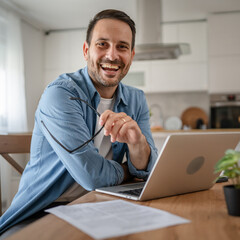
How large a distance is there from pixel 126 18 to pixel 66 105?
607 mm

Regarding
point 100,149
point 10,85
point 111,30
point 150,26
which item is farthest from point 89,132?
point 10,85

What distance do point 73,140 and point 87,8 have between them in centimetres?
377

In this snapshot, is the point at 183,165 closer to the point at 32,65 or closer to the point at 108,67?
the point at 108,67

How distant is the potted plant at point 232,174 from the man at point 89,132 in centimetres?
44

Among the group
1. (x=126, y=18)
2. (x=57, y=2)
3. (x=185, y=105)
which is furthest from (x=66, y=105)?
(x=185, y=105)

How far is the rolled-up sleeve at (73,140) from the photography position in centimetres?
118

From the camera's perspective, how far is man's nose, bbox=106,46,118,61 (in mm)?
1646

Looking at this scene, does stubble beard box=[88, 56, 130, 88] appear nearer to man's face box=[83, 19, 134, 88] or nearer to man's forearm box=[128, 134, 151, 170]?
man's face box=[83, 19, 134, 88]

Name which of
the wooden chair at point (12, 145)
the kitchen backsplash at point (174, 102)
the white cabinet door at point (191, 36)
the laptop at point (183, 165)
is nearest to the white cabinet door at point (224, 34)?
the white cabinet door at point (191, 36)

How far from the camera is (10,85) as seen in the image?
4.45 metres

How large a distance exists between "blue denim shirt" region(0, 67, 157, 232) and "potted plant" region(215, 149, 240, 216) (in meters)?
0.53

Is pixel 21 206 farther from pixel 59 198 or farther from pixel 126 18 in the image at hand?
pixel 126 18

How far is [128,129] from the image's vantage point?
1.14 m

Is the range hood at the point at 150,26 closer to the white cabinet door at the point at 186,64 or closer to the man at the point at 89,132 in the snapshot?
the white cabinet door at the point at 186,64
